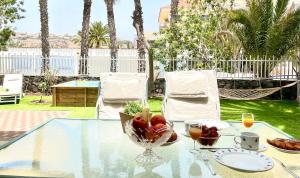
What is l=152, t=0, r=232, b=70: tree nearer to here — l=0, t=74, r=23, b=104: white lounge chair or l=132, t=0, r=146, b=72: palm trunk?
l=132, t=0, r=146, b=72: palm trunk

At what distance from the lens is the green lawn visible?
729cm

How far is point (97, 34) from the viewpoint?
36.6m

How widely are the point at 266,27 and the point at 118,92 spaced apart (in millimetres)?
8805

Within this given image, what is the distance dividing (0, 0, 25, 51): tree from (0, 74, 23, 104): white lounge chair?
425 centimetres

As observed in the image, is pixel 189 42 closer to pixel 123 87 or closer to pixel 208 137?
pixel 123 87

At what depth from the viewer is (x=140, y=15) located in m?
15.3

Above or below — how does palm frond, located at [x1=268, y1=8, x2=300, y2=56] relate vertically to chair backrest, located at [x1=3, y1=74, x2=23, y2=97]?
above

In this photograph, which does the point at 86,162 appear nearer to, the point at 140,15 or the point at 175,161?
the point at 175,161

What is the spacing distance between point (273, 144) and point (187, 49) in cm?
950

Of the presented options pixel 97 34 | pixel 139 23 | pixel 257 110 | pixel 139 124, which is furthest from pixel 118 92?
pixel 97 34

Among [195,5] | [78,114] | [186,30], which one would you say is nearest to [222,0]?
[195,5]

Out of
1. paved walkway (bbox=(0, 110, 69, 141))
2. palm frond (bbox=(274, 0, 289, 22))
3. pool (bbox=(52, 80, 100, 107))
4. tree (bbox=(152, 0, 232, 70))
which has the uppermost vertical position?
palm frond (bbox=(274, 0, 289, 22))

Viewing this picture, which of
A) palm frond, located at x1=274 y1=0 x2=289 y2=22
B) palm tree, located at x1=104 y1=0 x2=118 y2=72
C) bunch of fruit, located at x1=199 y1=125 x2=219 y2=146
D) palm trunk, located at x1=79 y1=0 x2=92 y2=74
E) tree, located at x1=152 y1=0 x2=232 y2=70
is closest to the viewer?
bunch of fruit, located at x1=199 y1=125 x2=219 y2=146

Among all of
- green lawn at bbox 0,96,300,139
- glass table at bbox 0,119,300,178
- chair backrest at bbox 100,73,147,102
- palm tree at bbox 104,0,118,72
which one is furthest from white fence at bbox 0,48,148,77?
glass table at bbox 0,119,300,178
